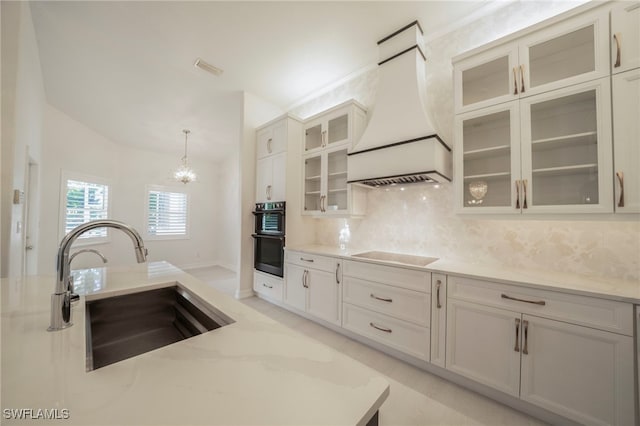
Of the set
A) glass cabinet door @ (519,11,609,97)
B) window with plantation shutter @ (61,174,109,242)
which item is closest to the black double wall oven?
glass cabinet door @ (519,11,609,97)

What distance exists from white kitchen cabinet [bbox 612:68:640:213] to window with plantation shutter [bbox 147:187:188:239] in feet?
21.9

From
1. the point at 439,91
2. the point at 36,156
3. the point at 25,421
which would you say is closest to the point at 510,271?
the point at 439,91

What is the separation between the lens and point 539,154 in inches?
67.7

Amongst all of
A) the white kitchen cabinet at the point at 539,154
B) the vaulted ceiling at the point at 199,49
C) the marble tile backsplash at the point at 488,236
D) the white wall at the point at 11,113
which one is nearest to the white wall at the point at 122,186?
the vaulted ceiling at the point at 199,49

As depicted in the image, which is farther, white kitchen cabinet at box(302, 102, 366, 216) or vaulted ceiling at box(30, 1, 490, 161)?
white kitchen cabinet at box(302, 102, 366, 216)

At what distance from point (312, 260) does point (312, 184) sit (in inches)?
43.9

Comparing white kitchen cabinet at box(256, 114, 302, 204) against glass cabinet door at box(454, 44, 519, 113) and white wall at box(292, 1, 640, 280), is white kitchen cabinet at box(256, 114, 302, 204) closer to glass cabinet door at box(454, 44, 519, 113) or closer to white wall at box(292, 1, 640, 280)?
white wall at box(292, 1, 640, 280)

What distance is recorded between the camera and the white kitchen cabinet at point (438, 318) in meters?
1.79

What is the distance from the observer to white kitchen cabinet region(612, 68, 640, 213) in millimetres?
1373

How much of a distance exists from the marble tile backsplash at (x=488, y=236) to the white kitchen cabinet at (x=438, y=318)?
0.61m

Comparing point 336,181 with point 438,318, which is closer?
point 438,318

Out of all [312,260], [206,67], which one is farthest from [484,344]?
[206,67]

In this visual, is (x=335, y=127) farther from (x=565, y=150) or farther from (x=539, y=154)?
(x=565, y=150)

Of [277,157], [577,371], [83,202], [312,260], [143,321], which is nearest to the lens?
[143,321]
